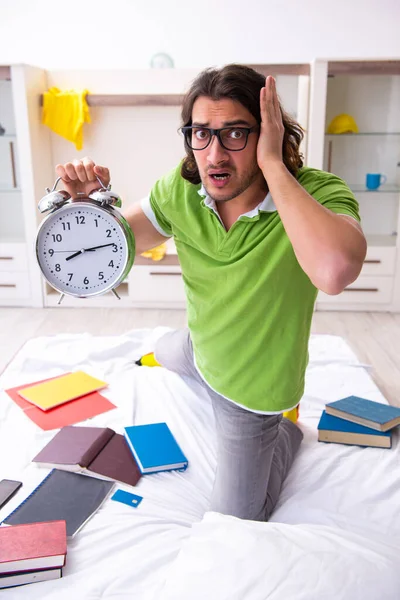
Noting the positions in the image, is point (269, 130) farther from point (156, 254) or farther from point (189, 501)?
point (156, 254)

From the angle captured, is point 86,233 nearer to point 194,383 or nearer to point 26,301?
point 194,383

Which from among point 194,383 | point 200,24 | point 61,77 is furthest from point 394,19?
point 194,383

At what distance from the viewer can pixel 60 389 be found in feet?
7.09

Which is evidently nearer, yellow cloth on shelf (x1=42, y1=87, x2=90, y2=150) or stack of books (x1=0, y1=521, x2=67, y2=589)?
stack of books (x1=0, y1=521, x2=67, y2=589)

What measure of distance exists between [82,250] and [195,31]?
281 cm

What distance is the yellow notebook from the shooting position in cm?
207

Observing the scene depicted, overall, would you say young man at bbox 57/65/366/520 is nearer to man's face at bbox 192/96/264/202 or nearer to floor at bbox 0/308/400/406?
man's face at bbox 192/96/264/202

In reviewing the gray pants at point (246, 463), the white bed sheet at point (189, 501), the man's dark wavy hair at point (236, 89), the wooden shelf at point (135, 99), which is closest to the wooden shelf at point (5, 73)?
the wooden shelf at point (135, 99)

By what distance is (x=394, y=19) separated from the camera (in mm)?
3582

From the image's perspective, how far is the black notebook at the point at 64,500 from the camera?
1.43 meters

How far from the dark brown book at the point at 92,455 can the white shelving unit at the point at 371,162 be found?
7.17 feet

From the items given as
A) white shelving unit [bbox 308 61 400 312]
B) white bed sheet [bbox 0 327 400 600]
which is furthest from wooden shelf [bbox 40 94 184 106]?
white bed sheet [bbox 0 327 400 600]

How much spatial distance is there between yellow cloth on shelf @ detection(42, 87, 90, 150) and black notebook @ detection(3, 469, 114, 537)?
2.41m

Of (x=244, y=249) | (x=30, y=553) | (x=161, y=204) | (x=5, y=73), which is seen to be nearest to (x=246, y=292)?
(x=244, y=249)
